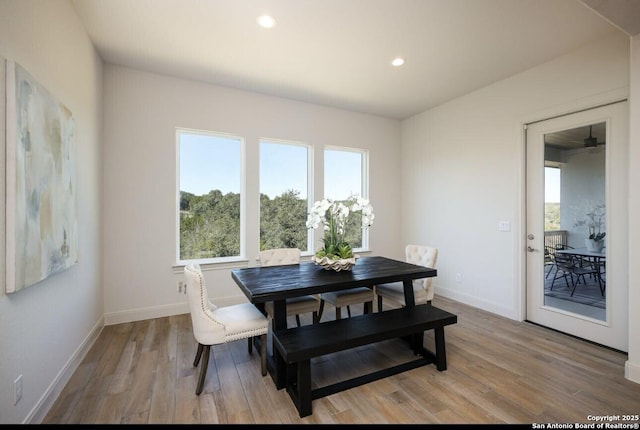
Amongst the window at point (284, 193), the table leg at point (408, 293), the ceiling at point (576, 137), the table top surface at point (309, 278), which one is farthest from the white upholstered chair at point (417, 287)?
the ceiling at point (576, 137)

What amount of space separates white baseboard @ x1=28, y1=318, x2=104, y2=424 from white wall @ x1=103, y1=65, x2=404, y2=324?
23.3 inches

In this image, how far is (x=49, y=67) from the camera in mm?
1939

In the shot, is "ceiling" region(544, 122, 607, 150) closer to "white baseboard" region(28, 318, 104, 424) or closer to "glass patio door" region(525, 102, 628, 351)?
"glass patio door" region(525, 102, 628, 351)

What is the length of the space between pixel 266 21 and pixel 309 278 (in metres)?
2.30

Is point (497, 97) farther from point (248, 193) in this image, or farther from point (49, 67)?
point (49, 67)

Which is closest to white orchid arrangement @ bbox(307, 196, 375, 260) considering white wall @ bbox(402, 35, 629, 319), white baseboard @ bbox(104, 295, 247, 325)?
white baseboard @ bbox(104, 295, 247, 325)

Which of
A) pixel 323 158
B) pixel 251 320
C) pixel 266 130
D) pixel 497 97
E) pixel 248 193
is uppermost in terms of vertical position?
pixel 497 97

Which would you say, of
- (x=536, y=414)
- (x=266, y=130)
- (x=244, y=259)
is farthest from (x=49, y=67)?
(x=536, y=414)

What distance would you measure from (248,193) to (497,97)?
3547 millimetres

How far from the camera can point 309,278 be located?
246 centimetres

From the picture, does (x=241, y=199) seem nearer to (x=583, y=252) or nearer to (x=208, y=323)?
(x=208, y=323)

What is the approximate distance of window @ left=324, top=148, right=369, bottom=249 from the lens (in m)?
4.70

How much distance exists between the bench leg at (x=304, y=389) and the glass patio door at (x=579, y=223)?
118 inches

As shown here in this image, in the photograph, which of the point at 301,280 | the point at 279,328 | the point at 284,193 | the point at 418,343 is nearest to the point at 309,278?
the point at 301,280
